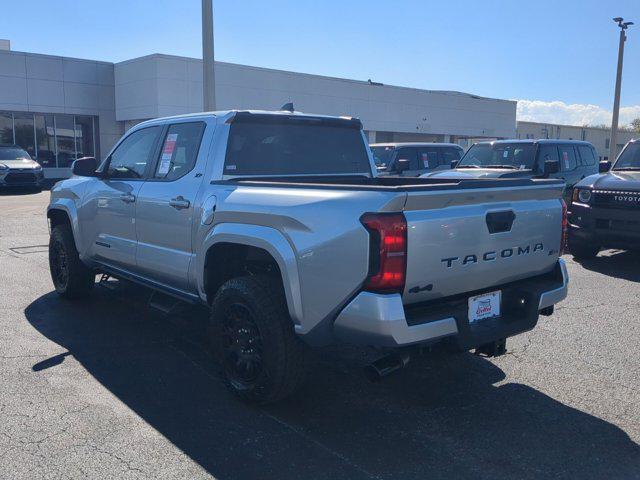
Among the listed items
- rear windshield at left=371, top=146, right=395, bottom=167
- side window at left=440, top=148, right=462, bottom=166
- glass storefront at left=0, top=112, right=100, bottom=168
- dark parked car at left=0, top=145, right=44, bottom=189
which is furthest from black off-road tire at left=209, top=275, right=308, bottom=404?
glass storefront at left=0, top=112, right=100, bottom=168

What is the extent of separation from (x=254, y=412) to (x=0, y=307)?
12.8 feet

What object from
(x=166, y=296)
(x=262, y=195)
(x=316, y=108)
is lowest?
(x=166, y=296)

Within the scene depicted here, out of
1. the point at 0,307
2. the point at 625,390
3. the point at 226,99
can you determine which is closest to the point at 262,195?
the point at 625,390

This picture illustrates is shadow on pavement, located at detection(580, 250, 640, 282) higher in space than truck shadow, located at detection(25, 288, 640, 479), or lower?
higher

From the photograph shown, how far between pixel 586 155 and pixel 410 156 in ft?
12.7

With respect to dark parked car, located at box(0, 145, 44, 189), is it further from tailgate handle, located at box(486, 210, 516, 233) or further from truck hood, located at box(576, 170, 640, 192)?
tailgate handle, located at box(486, 210, 516, 233)

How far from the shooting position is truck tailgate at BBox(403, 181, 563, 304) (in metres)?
3.32

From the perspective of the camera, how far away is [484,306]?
12.4 feet

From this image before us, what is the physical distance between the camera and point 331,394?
170 inches

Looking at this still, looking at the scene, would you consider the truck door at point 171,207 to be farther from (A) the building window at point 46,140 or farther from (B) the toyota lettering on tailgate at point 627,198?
(A) the building window at point 46,140

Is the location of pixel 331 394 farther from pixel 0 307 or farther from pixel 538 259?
pixel 0 307

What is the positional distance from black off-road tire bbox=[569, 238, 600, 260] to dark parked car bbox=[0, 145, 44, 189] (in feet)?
62.6

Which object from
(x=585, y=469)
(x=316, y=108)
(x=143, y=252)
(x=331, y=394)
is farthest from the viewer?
(x=316, y=108)

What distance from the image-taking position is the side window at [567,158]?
1184 cm
